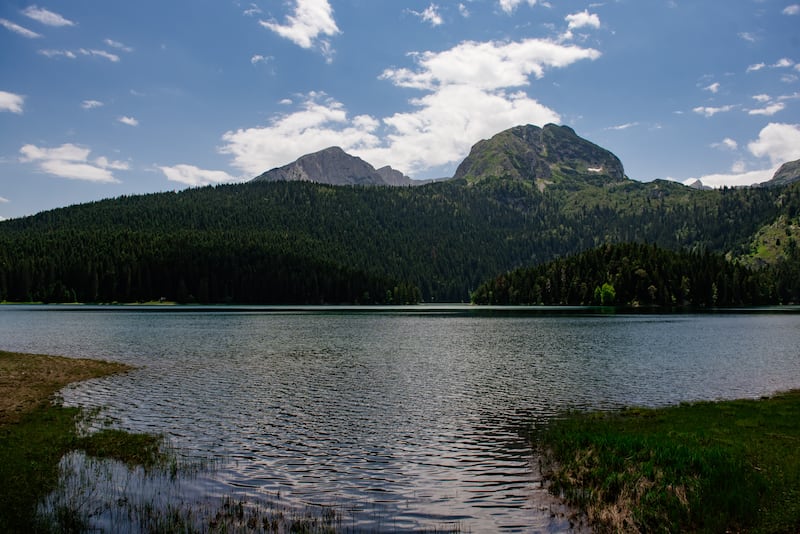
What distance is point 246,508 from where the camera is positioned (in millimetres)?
20328

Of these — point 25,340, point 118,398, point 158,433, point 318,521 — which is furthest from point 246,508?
point 25,340

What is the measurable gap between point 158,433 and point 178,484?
30.9ft

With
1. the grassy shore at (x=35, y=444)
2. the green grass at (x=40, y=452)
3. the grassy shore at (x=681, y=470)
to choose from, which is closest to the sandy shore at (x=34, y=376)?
the grassy shore at (x=35, y=444)

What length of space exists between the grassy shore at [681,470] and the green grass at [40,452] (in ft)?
60.8

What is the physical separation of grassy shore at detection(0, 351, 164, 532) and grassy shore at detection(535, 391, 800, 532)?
61.1ft

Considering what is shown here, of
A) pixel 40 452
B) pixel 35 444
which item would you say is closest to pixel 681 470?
pixel 40 452

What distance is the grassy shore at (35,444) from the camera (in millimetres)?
19656

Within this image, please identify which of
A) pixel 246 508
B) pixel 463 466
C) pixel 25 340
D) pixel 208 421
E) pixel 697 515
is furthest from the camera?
pixel 25 340

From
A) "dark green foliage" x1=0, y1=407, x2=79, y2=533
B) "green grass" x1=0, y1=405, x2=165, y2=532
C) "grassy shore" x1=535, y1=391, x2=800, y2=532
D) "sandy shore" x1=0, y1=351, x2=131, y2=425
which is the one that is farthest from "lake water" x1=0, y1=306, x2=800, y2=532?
"dark green foliage" x1=0, y1=407, x2=79, y2=533

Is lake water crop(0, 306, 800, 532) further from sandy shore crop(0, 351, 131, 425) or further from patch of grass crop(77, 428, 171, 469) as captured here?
sandy shore crop(0, 351, 131, 425)

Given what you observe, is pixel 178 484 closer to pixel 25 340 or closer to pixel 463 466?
pixel 463 466

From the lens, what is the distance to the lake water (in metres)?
22.2

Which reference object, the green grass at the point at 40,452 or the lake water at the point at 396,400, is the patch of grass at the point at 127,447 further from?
the lake water at the point at 396,400

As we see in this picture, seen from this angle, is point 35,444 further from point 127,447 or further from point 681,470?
point 681,470
